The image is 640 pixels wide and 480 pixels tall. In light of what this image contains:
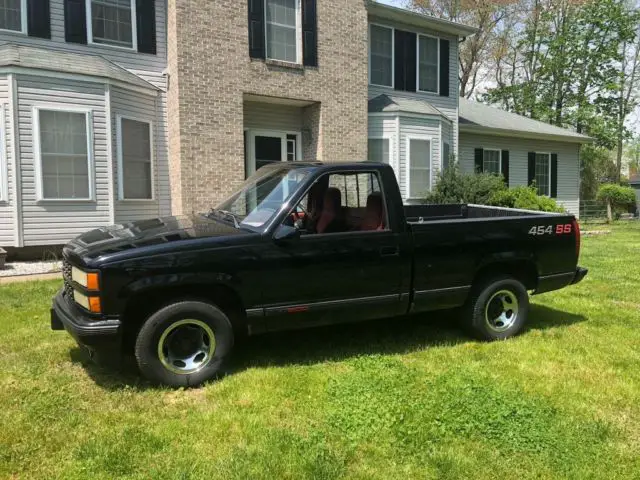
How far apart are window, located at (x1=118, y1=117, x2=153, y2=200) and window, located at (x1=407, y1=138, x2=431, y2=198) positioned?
24.8 ft

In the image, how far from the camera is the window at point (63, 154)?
10.2m

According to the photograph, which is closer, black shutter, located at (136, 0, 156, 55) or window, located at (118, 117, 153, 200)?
window, located at (118, 117, 153, 200)

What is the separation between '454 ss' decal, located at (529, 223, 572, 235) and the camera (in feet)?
17.9

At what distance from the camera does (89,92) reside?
34.4ft

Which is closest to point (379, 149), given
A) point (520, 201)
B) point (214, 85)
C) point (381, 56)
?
point (381, 56)

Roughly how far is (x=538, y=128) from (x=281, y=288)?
68.0 feet

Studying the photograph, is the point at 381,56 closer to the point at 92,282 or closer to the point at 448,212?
the point at 448,212

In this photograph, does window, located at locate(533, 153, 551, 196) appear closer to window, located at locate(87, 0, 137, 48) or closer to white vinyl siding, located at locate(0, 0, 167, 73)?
white vinyl siding, located at locate(0, 0, 167, 73)

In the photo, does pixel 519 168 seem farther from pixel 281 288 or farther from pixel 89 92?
pixel 281 288

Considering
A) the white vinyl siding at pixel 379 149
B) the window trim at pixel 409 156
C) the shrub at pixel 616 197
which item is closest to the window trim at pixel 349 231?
the white vinyl siding at pixel 379 149

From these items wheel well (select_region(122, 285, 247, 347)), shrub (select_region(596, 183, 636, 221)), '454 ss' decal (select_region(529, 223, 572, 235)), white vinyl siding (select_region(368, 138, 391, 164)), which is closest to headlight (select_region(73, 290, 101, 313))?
wheel well (select_region(122, 285, 247, 347))

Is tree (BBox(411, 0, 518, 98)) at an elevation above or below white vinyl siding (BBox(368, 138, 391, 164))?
above

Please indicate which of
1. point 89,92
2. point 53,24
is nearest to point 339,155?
point 89,92

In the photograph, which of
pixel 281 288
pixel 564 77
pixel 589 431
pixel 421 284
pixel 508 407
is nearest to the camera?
pixel 589 431
